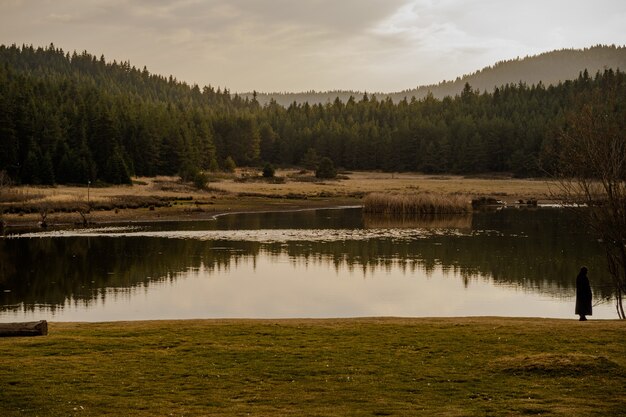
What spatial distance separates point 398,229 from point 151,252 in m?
28.1

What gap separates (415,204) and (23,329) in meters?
72.3

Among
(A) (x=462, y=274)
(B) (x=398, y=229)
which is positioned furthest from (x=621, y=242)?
(B) (x=398, y=229)

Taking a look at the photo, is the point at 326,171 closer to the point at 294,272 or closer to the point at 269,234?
the point at 269,234

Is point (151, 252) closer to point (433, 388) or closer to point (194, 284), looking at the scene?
point (194, 284)

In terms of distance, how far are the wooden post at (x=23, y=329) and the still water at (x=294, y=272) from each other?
8291 mm

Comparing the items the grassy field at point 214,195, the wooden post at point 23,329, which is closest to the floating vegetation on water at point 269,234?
the grassy field at point 214,195

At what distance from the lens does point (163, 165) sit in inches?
5650

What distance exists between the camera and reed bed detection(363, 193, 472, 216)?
89.6m

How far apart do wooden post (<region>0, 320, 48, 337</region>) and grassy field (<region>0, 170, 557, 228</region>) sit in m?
51.0

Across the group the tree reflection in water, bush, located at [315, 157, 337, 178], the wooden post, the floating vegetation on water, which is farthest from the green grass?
bush, located at [315, 157, 337, 178]

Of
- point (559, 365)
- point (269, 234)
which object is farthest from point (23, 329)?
point (269, 234)

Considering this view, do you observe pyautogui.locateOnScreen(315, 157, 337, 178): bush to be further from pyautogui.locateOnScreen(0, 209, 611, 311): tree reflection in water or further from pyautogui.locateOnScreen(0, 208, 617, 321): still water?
pyautogui.locateOnScreen(0, 208, 617, 321): still water

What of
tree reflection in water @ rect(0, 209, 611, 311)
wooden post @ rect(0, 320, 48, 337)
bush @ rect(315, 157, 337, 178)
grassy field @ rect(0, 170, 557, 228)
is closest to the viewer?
wooden post @ rect(0, 320, 48, 337)

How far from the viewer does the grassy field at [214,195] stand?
83125 millimetres
